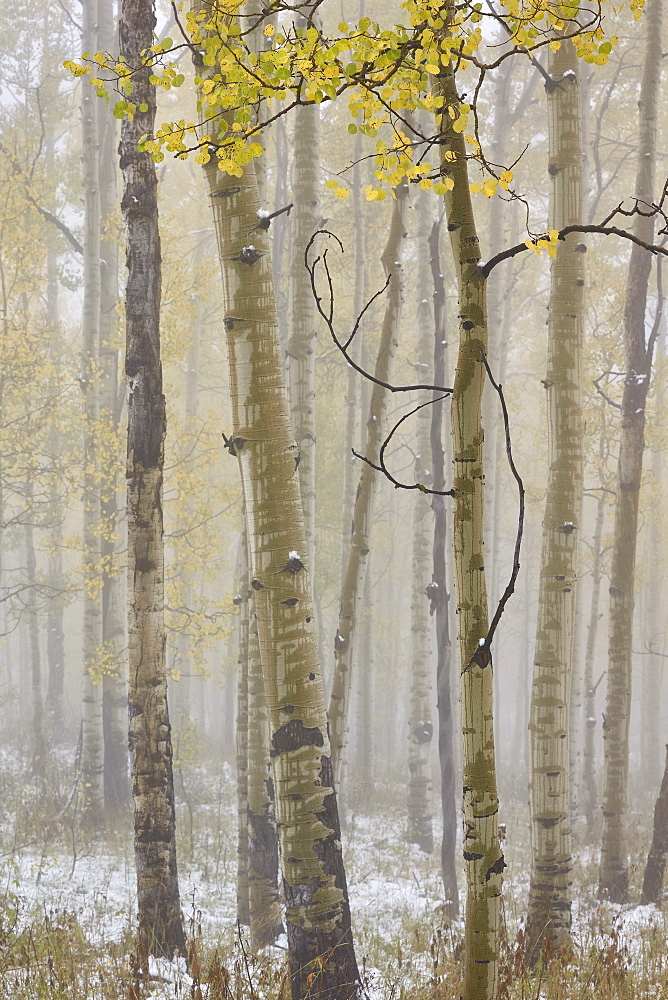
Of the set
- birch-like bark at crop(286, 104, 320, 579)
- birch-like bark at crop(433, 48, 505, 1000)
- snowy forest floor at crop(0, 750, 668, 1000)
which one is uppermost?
birch-like bark at crop(286, 104, 320, 579)

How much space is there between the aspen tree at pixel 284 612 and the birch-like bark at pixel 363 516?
2397 mm

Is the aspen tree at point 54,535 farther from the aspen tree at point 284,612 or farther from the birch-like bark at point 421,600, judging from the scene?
the aspen tree at point 284,612

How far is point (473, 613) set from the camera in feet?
6.71

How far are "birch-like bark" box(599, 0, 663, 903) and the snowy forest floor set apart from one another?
1.00 ft

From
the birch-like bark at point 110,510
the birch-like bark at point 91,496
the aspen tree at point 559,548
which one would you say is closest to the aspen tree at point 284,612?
the aspen tree at point 559,548

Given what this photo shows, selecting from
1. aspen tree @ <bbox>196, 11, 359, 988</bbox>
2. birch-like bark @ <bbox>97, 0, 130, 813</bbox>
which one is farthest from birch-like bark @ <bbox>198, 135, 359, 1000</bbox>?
birch-like bark @ <bbox>97, 0, 130, 813</bbox>

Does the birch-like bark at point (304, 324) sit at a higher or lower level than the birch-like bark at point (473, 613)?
higher

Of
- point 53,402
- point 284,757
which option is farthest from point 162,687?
point 53,402

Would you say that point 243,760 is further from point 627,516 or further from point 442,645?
point 627,516

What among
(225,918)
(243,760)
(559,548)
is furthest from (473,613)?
(225,918)

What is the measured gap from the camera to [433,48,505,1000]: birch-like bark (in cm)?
202

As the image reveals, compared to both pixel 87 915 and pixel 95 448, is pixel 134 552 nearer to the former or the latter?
pixel 87 915

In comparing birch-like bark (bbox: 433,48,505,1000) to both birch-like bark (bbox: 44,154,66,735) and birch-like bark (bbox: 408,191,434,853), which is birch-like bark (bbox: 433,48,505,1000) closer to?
birch-like bark (bbox: 408,191,434,853)

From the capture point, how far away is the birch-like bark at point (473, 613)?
2018 mm
